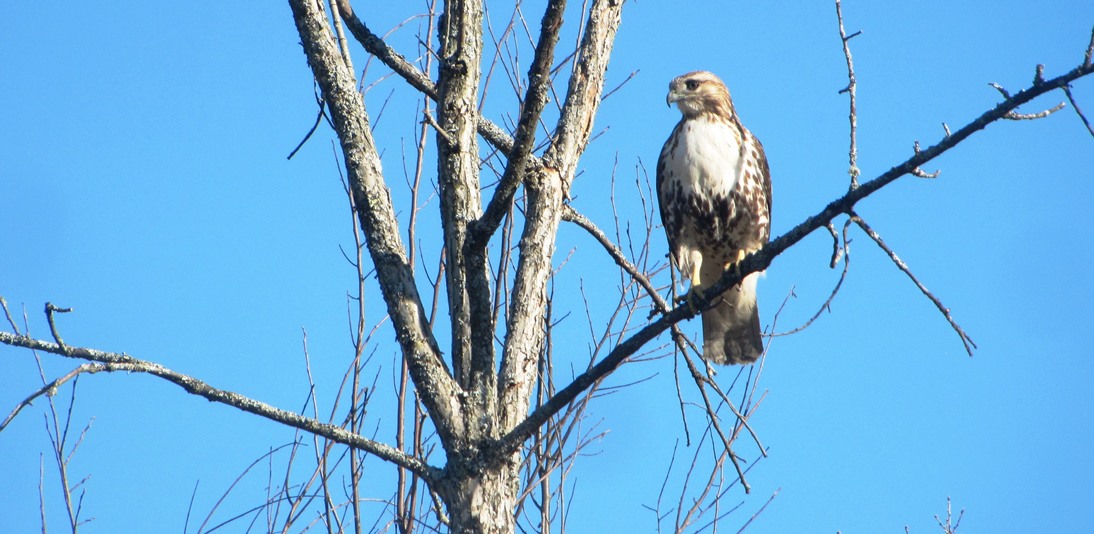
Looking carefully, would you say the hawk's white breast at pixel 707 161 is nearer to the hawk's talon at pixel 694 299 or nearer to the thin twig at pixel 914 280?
the hawk's talon at pixel 694 299

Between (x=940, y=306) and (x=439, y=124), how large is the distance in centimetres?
149

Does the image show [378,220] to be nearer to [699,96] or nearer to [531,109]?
[531,109]

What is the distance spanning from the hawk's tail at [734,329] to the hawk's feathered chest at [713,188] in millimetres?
263

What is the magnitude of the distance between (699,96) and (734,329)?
119 cm

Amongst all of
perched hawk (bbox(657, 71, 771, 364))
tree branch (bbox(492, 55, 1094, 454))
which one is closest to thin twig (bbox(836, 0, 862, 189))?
tree branch (bbox(492, 55, 1094, 454))

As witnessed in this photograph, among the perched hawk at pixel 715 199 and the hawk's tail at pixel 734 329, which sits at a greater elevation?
the perched hawk at pixel 715 199

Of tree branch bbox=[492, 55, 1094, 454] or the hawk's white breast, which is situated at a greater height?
the hawk's white breast

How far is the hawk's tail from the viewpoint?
5.13 m

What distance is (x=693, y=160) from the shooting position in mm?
4832

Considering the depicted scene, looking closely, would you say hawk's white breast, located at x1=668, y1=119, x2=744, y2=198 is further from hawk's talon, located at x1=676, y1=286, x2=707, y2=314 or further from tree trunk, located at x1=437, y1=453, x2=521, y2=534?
tree trunk, located at x1=437, y1=453, x2=521, y2=534

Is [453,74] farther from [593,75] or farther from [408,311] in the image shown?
[593,75]

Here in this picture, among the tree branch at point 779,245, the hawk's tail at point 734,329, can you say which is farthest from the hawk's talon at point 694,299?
the hawk's tail at point 734,329

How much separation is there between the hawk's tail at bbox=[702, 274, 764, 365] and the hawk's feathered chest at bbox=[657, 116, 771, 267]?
263mm

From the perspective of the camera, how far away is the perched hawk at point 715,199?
4.84 m
